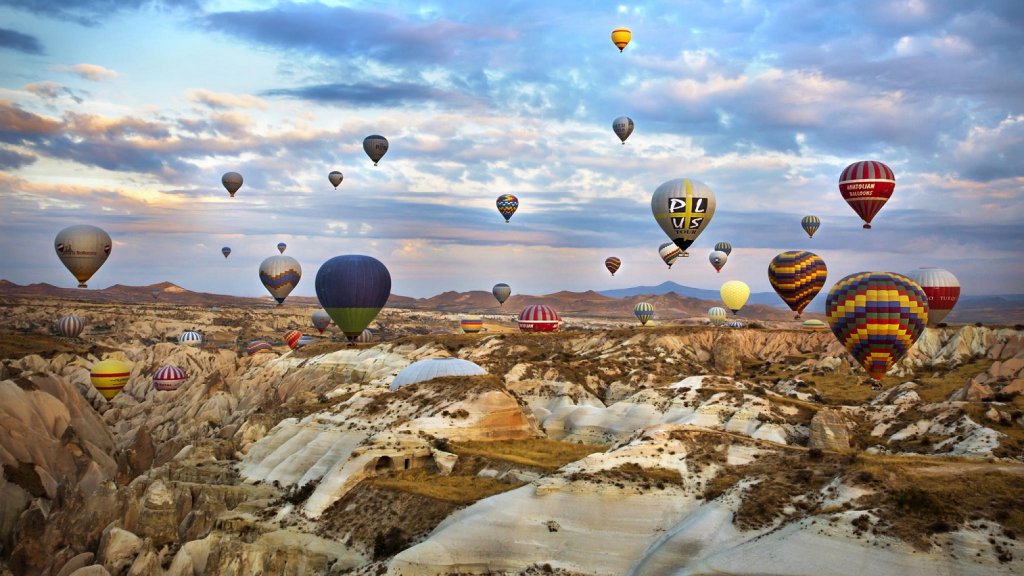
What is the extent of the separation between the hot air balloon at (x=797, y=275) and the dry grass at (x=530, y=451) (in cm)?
4600

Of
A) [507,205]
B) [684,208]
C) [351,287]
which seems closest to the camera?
[684,208]

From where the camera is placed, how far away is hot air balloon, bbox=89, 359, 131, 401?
9788 cm

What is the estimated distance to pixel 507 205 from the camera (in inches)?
4719

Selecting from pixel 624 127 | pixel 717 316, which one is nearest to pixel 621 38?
pixel 624 127

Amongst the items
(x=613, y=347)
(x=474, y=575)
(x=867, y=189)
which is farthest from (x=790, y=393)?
(x=474, y=575)

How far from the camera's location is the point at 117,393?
Result: 10075cm

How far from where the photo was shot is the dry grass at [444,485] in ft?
133

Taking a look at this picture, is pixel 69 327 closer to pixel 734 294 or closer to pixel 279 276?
pixel 279 276

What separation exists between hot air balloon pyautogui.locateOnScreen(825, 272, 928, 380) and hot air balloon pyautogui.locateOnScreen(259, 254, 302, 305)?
308 ft

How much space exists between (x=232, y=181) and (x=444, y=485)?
94823 mm

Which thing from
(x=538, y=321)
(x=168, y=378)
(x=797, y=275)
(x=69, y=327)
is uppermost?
(x=797, y=275)

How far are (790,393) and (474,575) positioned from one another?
179 feet

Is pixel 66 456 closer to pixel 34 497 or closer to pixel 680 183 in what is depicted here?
pixel 34 497

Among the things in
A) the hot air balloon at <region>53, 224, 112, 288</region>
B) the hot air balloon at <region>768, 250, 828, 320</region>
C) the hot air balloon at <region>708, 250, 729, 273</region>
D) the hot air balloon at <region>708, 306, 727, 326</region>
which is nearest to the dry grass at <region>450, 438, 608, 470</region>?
the hot air balloon at <region>768, 250, 828, 320</region>
